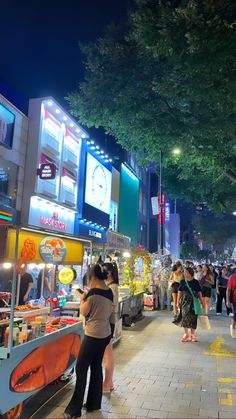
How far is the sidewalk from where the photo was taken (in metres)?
4.84

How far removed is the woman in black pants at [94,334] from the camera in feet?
15.4

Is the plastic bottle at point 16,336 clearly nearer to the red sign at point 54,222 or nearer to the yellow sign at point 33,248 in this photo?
the yellow sign at point 33,248

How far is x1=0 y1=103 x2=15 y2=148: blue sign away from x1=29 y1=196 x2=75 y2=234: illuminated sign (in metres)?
1.65

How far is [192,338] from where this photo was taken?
30.4 ft

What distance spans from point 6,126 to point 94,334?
6006 millimetres

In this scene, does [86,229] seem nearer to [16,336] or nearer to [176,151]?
[176,151]

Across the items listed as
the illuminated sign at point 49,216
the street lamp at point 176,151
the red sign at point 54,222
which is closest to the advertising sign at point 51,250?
the illuminated sign at point 49,216

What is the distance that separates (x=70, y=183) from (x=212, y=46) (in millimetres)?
6341

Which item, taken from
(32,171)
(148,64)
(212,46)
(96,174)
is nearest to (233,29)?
(212,46)

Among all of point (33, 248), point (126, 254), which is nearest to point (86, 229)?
point (126, 254)

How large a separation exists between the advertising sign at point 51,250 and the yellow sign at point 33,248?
195 millimetres

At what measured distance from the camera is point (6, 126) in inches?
351

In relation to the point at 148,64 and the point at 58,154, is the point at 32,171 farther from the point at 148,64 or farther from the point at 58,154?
the point at 148,64

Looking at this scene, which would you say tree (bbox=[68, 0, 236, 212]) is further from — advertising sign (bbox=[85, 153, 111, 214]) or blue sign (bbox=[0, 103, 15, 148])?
blue sign (bbox=[0, 103, 15, 148])
